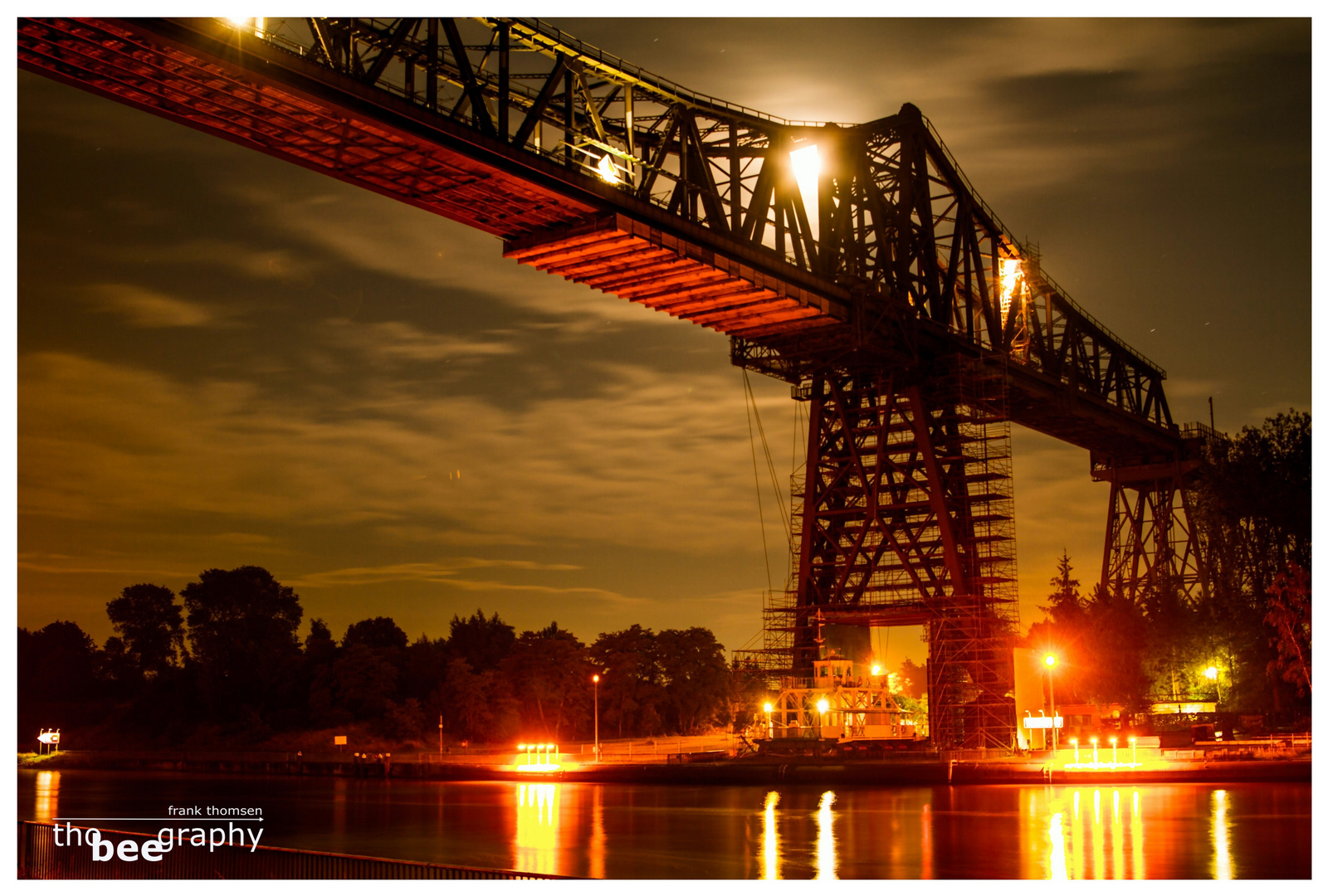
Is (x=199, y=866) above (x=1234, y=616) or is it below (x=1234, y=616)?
below

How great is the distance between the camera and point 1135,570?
92.3 metres

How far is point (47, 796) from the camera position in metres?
65.6

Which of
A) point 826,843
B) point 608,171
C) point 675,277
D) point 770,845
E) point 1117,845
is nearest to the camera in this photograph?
point 1117,845

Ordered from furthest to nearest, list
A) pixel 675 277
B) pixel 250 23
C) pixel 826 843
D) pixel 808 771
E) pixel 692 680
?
pixel 692 680
pixel 808 771
pixel 675 277
pixel 250 23
pixel 826 843

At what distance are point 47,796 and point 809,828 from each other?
44.8 metres


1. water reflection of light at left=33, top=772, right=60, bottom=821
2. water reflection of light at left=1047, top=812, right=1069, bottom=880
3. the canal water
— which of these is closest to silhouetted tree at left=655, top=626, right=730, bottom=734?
water reflection of light at left=33, top=772, right=60, bottom=821

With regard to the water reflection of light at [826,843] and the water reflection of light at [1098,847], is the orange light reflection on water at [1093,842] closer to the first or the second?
the water reflection of light at [1098,847]

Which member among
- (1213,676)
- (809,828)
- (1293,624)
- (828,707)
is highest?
(1293,624)

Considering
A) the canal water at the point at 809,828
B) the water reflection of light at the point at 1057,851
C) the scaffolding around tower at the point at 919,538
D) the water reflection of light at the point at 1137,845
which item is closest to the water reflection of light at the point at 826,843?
the canal water at the point at 809,828

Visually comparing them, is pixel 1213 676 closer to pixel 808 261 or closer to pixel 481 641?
pixel 808 261

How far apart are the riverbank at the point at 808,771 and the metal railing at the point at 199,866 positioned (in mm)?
32356

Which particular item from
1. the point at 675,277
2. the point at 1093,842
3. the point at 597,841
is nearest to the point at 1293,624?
the point at 675,277
